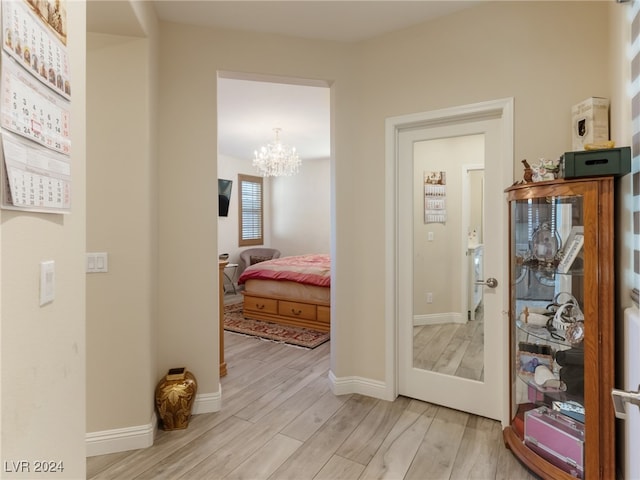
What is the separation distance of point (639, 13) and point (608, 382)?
1.56m

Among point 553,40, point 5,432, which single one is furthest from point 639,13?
point 5,432

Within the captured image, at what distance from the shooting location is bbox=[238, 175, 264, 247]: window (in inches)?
286

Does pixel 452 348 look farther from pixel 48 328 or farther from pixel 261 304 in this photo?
pixel 261 304

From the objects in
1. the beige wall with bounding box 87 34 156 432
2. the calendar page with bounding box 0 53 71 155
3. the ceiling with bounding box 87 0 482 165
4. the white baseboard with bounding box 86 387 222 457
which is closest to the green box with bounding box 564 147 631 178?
the ceiling with bounding box 87 0 482 165

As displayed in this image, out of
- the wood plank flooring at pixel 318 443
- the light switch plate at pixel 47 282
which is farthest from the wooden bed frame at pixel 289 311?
the light switch plate at pixel 47 282

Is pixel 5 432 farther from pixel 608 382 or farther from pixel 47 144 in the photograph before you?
pixel 608 382

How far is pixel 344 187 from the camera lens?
8.58 ft

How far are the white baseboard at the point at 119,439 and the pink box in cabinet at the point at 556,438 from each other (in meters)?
2.21

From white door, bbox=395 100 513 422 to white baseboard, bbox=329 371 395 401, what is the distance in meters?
0.17

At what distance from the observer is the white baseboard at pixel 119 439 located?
195cm

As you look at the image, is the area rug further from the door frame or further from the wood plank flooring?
the door frame

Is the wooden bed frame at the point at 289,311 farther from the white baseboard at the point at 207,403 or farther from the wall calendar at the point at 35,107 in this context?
the wall calendar at the point at 35,107

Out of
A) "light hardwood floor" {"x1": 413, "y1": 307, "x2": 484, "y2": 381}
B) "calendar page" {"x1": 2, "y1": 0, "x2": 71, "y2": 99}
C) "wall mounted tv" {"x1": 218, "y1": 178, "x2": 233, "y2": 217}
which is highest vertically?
"wall mounted tv" {"x1": 218, "y1": 178, "x2": 233, "y2": 217}

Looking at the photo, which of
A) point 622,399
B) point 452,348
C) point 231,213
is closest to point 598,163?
point 622,399
